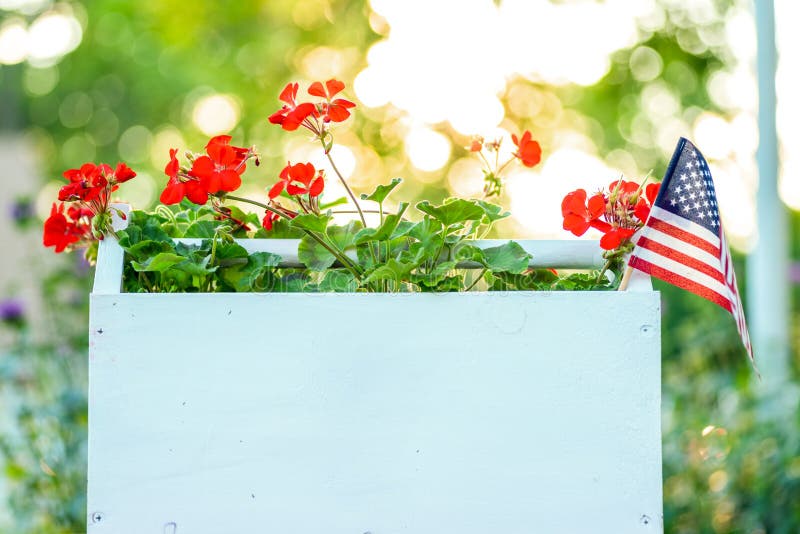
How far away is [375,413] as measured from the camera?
923mm

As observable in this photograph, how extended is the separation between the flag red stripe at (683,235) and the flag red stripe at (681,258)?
0.06 feet

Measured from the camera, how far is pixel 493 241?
39.5 inches

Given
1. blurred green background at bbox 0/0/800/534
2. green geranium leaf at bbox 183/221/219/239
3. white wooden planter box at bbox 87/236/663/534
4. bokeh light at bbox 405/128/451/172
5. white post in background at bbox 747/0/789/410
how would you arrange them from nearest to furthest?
white wooden planter box at bbox 87/236/663/534 → green geranium leaf at bbox 183/221/219/239 → white post in background at bbox 747/0/789/410 → blurred green background at bbox 0/0/800/534 → bokeh light at bbox 405/128/451/172

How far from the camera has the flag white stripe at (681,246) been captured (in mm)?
934

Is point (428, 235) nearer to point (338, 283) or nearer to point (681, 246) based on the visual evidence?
point (338, 283)

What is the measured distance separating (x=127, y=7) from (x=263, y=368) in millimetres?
6380

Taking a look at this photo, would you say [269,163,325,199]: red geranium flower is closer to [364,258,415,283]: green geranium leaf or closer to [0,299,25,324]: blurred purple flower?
[364,258,415,283]: green geranium leaf

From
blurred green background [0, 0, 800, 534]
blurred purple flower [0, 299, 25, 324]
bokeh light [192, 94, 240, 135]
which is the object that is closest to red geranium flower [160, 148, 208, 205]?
blurred purple flower [0, 299, 25, 324]

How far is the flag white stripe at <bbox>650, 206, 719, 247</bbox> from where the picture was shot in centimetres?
94

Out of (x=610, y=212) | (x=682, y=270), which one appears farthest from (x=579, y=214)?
(x=682, y=270)

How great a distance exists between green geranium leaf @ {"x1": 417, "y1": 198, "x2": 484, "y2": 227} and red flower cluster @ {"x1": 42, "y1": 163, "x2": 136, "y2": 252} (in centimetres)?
37

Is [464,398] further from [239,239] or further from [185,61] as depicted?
[185,61]

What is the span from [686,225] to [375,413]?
0.44 m

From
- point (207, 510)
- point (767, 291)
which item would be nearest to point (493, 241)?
point (207, 510)
